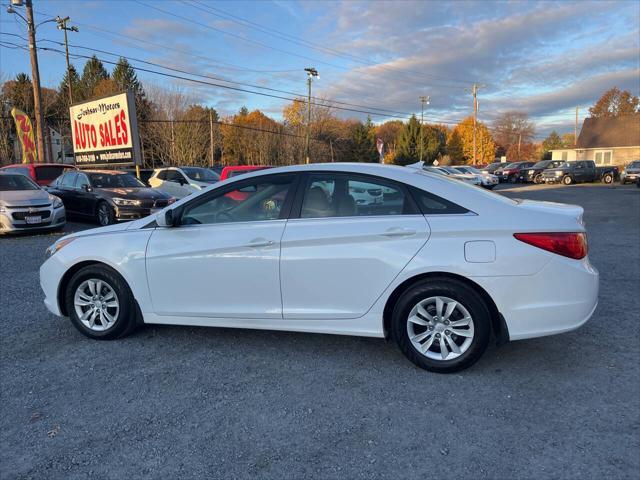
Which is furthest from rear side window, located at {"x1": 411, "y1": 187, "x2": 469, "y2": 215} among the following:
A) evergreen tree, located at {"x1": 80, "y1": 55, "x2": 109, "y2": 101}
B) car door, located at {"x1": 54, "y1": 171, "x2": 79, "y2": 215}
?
evergreen tree, located at {"x1": 80, "y1": 55, "x2": 109, "y2": 101}

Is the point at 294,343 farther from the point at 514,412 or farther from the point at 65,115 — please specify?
the point at 65,115

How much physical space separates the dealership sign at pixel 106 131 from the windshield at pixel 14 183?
4.58 metres

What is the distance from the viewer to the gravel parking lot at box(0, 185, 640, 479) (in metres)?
2.50

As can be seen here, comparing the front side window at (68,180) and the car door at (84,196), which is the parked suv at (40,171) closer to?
the front side window at (68,180)

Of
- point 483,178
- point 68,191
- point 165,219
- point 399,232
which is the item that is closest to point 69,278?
point 165,219

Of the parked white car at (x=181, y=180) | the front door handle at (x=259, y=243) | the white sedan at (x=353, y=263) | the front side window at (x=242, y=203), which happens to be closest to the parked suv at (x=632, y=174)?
the parked white car at (x=181, y=180)

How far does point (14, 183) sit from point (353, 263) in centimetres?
1093

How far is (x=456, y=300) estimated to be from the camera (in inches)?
134

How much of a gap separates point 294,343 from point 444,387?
56.0 inches

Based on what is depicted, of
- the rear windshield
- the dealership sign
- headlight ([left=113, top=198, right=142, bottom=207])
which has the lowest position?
headlight ([left=113, top=198, right=142, bottom=207])

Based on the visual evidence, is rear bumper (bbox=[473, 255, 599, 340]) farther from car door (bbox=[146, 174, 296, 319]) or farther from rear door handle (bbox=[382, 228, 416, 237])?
car door (bbox=[146, 174, 296, 319])

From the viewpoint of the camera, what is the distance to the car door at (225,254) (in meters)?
3.71

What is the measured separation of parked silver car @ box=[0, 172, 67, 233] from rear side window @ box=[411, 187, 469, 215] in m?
9.88

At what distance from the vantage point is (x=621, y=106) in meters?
78.1
